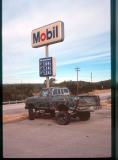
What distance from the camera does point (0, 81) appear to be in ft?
16.4

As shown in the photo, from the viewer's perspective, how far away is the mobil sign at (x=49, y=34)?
6.96m

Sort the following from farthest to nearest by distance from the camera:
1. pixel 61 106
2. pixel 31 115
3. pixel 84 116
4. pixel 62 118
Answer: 1. pixel 61 106
2. pixel 31 115
3. pixel 84 116
4. pixel 62 118

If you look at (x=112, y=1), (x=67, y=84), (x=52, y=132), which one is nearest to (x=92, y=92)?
(x=67, y=84)

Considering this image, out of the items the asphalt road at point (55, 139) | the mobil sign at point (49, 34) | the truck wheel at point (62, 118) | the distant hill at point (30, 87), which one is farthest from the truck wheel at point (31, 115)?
the mobil sign at point (49, 34)

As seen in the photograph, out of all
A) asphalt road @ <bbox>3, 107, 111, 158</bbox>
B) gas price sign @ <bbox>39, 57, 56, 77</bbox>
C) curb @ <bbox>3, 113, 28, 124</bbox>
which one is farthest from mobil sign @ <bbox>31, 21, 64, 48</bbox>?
asphalt road @ <bbox>3, 107, 111, 158</bbox>

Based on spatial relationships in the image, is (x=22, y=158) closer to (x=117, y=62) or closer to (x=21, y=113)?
(x=117, y=62)

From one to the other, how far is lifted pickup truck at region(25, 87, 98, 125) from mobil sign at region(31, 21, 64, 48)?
130 cm

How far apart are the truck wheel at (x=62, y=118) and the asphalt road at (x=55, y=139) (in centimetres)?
14

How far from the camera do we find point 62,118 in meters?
7.77

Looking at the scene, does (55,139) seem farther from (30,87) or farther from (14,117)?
(14,117)

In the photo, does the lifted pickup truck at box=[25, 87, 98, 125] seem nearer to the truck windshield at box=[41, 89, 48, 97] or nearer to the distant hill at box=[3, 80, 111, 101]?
the truck windshield at box=[41, 89, 48, 97]

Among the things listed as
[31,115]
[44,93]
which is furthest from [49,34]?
[31,115]

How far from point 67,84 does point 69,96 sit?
1.54 m

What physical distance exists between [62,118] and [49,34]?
3.31 meters
